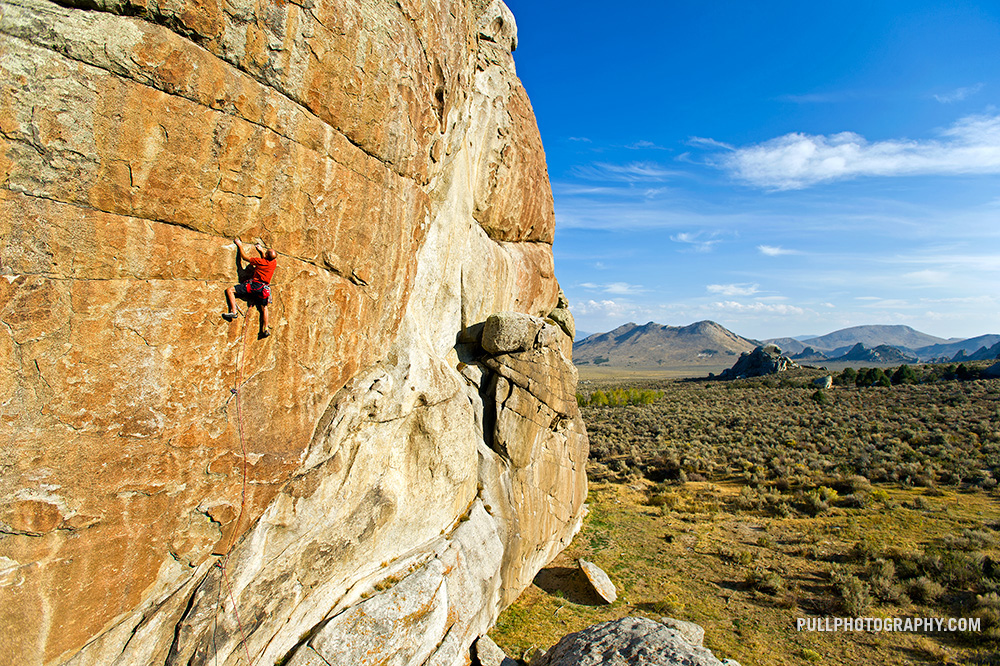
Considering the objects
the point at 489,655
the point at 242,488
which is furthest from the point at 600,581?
the point at 242,488

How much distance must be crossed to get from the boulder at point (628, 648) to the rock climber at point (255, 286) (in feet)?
24.1

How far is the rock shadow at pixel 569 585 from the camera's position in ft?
39.5

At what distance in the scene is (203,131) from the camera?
575 centimetres

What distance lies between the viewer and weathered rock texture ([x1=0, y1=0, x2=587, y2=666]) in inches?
190

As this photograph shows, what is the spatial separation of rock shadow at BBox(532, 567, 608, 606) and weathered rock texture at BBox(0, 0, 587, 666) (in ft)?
10.2

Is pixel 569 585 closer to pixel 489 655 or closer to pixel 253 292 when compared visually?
pixel 489 655

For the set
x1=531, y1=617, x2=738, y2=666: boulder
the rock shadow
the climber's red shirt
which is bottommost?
the rock shadow

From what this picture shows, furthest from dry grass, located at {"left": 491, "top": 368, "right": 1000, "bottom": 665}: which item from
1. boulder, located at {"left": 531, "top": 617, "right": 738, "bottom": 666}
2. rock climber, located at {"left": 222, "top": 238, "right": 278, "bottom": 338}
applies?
rock climber, located at {"left": 222, "top": 238, "right": 278, "bottom": 338}

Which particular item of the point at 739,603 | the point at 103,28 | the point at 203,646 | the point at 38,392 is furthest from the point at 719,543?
the point at 103,28

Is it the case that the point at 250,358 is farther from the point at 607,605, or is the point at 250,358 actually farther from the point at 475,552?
the point at 607,605

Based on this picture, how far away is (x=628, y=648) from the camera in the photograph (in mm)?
7582

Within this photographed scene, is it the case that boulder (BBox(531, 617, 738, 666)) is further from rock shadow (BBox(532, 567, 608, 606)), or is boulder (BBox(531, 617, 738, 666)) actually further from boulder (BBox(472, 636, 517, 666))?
rock shadow (BBox(532, 567, 608, 606))

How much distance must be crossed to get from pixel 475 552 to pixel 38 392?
784cm

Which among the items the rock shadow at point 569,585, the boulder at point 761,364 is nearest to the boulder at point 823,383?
the boulder at point 761,364
